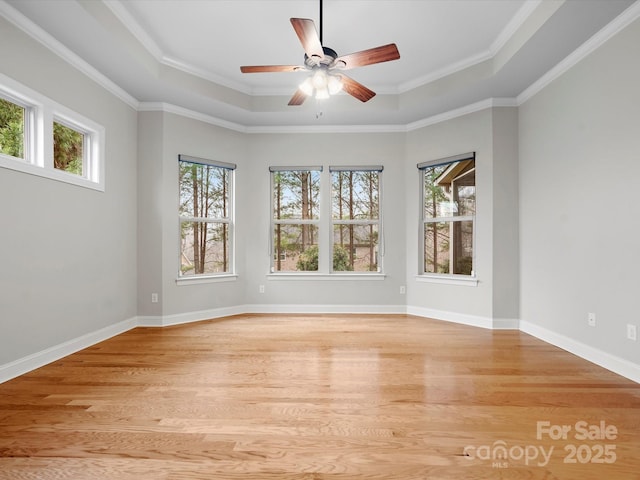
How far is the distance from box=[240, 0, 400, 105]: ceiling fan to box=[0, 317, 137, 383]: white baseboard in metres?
2.95

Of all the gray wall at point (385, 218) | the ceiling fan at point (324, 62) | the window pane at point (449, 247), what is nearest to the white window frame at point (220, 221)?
the gray wall at point (385, 218)

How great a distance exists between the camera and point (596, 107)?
3.02 metres

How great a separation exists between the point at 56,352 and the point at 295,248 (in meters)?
3.05

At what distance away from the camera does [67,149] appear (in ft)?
10.9

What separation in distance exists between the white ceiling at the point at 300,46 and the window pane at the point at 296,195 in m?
0.89

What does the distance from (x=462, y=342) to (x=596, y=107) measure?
251cm

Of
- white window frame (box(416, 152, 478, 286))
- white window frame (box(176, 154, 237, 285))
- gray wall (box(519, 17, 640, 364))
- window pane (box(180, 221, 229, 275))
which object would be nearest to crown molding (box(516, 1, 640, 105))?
gray wall (box(519, 17, 640, 364))

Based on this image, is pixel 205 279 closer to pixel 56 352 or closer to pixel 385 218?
pixel 56 352

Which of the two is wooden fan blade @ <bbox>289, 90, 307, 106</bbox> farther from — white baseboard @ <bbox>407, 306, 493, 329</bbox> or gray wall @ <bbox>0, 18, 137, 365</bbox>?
white baseboard @ <bbox>407, 306, 493, 329</bbox>

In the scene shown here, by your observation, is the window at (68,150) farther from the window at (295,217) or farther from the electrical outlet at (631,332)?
the electrical outlet at (631,332)

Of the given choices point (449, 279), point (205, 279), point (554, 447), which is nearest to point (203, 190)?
point (205, 279)

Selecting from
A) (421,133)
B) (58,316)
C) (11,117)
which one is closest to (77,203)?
(11,117)

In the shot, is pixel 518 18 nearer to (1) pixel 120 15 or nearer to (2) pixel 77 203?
(1) pixel 120 15

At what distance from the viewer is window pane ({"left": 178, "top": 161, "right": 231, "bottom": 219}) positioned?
15.3 ft
